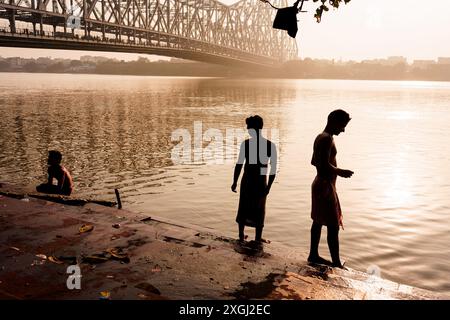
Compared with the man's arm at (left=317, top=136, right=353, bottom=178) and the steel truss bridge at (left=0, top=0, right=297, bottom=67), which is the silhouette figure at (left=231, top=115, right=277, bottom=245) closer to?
the man's arm at (left=317, top=136, right=353, bottom=178)

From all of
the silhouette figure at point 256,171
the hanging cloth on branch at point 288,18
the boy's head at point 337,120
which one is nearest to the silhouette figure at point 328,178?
the boy's head at point 337,120

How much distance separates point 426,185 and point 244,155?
9700 millimetres

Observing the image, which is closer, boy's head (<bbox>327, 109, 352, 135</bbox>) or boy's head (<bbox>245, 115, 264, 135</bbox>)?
boy's head (<bbox>327, 109, 352, 135</bbox>)

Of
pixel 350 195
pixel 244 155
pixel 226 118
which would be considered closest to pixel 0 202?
pixel 244 155

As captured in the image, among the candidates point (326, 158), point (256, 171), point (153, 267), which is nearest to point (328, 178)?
point (326, 158)

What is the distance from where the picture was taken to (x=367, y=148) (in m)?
20.1

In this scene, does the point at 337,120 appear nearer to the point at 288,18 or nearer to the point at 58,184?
the point at 288,18

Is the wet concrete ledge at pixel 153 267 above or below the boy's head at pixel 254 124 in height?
below

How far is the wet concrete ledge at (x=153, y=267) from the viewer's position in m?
3.93

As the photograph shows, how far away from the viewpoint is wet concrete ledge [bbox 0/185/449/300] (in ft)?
12.9

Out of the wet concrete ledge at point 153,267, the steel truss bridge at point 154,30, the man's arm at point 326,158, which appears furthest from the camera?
the steel truss bridge at point 154,30

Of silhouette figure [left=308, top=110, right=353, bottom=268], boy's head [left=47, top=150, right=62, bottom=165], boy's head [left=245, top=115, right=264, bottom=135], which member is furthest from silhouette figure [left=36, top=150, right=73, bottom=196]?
silhouette figure [left=308, top=110, right=353, bottom=268]

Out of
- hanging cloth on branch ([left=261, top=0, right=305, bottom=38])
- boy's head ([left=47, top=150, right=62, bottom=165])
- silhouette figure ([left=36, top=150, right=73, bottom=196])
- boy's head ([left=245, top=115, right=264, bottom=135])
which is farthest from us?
silhouette figure ([left=36, top=150, right=73, bottom=196])

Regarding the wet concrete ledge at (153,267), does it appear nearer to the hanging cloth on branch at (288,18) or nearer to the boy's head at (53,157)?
the boy's head at (53,157)
